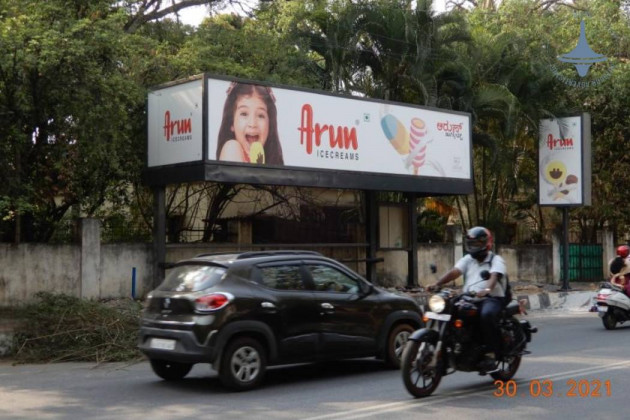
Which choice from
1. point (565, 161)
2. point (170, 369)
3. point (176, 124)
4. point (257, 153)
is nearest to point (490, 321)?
point (170, 369)

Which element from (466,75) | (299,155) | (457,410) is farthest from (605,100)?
(457,410)

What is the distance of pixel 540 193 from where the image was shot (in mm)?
24734

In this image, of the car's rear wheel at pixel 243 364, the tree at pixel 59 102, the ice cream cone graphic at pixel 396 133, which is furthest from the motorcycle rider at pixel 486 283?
the ice cream cone graphic at pixel 396 133

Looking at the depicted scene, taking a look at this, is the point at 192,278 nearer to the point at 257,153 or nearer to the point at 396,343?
the point at 396,343

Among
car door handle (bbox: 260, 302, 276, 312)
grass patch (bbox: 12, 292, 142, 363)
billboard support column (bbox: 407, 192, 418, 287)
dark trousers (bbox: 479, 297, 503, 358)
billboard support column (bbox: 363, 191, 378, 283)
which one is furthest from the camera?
billboard support column (bbox: 407, 192, 418, 287)

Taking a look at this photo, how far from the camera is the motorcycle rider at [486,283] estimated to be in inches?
335

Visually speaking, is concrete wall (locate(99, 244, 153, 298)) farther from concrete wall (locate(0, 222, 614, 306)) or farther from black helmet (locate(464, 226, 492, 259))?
black helmet (locate(464, 226, 492, 259))

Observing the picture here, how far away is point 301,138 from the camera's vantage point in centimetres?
1788

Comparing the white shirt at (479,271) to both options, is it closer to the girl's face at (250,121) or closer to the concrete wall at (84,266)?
the girl's face at (250,121)

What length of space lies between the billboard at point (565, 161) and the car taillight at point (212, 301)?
17.5m

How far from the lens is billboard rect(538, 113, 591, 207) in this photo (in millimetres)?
24078

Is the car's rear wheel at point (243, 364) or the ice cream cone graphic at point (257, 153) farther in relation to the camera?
the ice cream cone graphic at point (257, 153)

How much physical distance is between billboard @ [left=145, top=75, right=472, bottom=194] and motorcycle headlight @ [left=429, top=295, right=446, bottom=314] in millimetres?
8546
